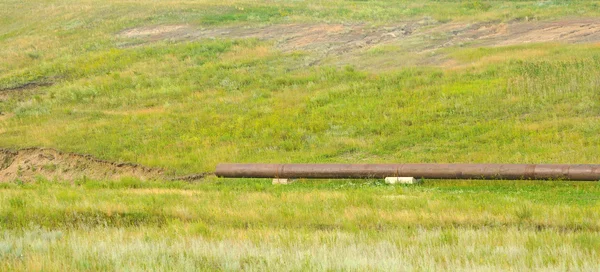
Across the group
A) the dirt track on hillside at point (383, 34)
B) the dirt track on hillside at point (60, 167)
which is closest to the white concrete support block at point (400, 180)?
the dirt track on hillside at point (60, 167)

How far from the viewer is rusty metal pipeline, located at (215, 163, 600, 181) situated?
20.7 m

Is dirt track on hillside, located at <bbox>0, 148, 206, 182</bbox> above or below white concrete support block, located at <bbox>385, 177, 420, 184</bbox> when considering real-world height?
below

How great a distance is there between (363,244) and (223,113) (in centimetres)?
2125

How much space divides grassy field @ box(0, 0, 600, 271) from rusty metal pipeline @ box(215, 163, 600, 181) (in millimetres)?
345

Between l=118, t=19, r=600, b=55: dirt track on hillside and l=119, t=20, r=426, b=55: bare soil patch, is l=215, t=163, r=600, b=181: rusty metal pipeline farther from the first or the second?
l=119, t=20, r=426, b=55: bare soil patch

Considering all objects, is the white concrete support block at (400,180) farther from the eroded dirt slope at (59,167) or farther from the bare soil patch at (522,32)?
the bare soil patch at (522,32)

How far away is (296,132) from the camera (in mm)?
30594

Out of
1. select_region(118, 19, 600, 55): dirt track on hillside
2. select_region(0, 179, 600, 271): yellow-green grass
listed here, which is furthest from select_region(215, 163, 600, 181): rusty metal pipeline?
select_region(118, 19, 600, 55): dirt track on hillside

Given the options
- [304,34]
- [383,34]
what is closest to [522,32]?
[383,34]

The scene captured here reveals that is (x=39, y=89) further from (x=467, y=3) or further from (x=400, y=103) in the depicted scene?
(x=467, y=3)

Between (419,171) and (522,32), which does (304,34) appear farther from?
(419,171)

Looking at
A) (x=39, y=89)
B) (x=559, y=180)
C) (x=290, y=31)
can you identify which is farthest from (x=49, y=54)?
(x=559, y=180)

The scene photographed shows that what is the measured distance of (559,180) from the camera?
21031mm

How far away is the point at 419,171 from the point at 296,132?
8746 mm
